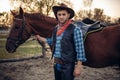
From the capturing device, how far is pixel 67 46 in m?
2.92

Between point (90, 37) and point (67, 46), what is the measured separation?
996 mm

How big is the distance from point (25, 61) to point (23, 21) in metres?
5.03

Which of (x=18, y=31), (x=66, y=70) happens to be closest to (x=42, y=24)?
(x=18, y=31)

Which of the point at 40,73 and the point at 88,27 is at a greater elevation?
the point at 88,27

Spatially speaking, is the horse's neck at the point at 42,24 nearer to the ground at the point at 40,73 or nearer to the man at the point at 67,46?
the man at the point at 67,46

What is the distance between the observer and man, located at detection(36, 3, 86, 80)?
288 cm

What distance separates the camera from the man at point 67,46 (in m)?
2.88

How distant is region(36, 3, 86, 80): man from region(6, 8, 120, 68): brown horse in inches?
29.6

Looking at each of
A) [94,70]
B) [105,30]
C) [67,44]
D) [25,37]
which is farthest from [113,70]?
[67,44]

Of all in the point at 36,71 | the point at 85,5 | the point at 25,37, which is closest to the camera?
the point at 25,37

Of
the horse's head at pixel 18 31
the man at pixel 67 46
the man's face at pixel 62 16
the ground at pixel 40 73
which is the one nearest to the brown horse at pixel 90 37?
the horse's head at pixel 18 31

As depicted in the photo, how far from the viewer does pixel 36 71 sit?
268 inches

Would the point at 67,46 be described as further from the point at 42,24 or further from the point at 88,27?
the point at 42,24

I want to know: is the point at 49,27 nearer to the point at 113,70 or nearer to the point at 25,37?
the point at 25,37
